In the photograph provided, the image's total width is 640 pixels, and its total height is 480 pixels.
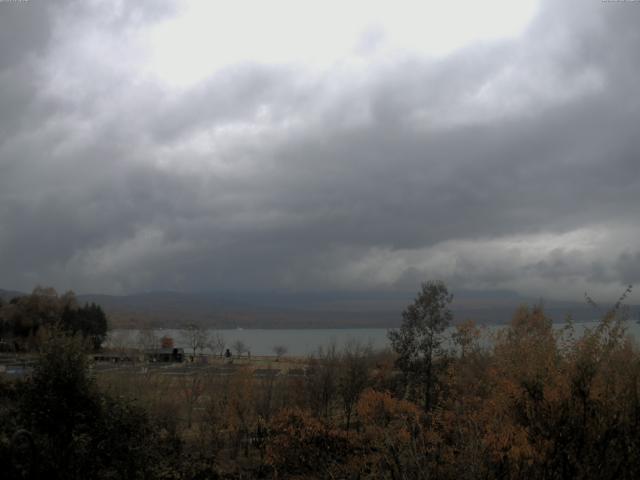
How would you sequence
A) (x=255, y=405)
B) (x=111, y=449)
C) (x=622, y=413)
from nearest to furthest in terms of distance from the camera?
(x=622, y=413), (x=111, y=449), (x=255, y=405)

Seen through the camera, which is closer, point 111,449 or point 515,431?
point 515,431

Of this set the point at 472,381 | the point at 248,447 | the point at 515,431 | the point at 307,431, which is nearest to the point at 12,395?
the point at 307,431

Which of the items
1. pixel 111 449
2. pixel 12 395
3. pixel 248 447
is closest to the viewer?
pixel 111 449

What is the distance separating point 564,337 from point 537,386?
10.6 ft

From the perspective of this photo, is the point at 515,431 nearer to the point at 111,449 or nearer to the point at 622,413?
the point at 622,413

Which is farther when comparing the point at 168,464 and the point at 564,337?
the point at 168,464

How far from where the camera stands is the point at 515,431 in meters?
10.5

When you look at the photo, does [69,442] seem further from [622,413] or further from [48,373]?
[622,413]

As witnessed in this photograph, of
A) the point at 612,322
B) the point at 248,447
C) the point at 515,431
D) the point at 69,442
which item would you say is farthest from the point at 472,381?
the point at 69,442

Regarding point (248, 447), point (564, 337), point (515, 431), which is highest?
point (564, 337)

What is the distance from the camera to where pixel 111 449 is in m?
13.4

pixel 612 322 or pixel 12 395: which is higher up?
pixel 612 322

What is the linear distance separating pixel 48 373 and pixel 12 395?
3073mm

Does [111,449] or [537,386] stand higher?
[537,386]
